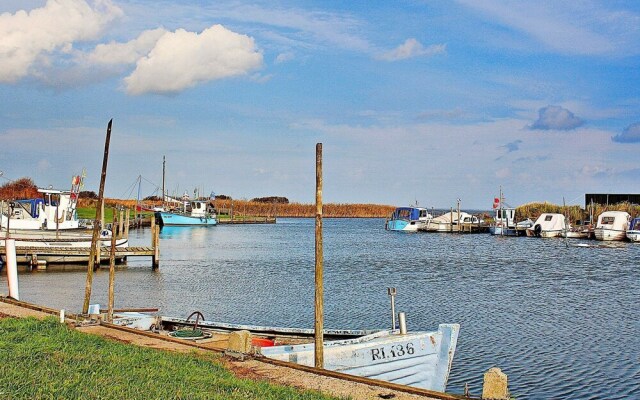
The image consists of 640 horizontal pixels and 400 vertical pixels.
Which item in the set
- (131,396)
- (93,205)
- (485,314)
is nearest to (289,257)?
(485,314)

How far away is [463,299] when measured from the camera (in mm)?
30078

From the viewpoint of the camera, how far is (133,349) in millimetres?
12000

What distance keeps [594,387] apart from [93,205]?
4168 inches

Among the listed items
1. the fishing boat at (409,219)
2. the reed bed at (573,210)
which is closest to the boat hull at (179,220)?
the fishing boat at (409,219)

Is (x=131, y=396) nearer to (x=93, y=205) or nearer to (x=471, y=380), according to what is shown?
(x=471, y=380)

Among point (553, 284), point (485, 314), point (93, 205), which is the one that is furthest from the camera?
point (93, 205)

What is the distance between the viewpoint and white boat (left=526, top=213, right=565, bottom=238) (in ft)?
277

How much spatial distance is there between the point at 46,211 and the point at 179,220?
61.3 meters

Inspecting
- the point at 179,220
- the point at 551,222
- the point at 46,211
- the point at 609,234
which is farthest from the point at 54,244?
the point at 179,220

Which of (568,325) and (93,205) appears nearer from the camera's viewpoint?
(568,325)

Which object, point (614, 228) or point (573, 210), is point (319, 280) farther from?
point (573, 210)

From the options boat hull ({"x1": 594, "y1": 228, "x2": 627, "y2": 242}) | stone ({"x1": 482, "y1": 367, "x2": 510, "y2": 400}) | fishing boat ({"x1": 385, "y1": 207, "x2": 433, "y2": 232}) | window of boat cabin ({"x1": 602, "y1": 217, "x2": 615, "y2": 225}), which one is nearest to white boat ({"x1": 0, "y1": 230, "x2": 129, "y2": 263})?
stone ({"x1": 482, "y1": 367, "x2": 510, "y2": 400})

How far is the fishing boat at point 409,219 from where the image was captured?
9875cm

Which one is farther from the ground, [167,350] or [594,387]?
[167,350]
